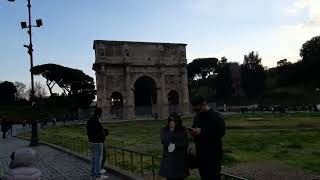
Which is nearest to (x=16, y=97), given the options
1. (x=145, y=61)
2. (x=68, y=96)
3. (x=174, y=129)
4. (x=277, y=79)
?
(x=68, y=96)

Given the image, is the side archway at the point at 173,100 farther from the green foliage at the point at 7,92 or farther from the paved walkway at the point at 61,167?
the paved walkway at the point at 61,167

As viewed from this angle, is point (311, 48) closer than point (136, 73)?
No

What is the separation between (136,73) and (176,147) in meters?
65.0

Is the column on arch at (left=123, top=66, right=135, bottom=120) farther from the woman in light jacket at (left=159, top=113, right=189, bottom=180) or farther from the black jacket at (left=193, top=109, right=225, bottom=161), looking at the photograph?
the black jacket at (left=193, top=109, right=225, bottom=161)

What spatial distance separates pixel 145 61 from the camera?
233ft

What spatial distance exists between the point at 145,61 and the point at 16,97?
52.8 metres

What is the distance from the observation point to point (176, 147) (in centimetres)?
639

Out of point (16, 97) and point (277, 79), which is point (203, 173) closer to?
point (277, 79)

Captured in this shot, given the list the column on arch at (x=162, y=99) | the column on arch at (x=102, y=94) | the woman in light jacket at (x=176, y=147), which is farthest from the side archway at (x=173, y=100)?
the woman in light jacket at (x=176, y=147)

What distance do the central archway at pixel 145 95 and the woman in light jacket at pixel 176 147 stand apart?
66.9 metres

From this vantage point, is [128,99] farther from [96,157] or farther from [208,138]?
[208,138]

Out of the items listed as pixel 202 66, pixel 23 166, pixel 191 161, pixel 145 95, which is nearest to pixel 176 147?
pixel 191 161

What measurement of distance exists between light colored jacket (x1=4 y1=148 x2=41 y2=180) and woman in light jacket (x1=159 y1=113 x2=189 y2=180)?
176 cm

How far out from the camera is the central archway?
74.7 metres
